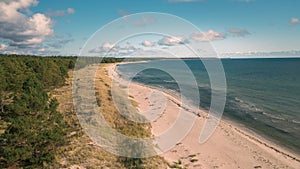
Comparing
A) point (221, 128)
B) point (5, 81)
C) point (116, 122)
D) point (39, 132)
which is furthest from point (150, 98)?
point (39, 132)

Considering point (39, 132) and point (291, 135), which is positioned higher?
point (39, 132)

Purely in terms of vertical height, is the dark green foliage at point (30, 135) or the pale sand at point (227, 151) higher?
the dark green foliage at point (30, 135)

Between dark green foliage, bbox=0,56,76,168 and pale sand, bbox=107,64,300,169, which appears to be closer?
dark green foliage, bbox=0,56,76,168

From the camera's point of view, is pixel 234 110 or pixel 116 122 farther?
pixel 234 110

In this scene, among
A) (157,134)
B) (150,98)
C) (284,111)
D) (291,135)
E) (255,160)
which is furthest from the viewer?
(150,98)

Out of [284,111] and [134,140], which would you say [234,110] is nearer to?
[284,111]

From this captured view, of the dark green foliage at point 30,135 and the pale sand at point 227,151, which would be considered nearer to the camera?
the dark green foliage at point 30,135

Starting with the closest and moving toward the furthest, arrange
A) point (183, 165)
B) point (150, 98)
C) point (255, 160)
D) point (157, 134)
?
point (183, 165) → point (255, 160) → point (157, 134) → point (150, 98)

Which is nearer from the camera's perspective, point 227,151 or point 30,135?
point 30,135

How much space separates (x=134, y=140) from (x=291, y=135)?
78.4ft

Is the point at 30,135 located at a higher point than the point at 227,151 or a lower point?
higher

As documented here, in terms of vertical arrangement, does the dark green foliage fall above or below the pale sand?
above

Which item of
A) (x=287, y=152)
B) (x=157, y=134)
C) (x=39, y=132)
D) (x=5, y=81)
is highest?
(x=5, y=81)

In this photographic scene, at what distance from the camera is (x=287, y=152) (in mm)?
27719
